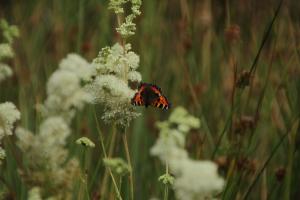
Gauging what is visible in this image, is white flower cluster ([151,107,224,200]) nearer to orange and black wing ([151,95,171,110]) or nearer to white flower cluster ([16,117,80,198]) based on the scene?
white flower cluster ([16,117,80,198])

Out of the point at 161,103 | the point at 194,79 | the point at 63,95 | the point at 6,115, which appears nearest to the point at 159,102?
the point at 161,103

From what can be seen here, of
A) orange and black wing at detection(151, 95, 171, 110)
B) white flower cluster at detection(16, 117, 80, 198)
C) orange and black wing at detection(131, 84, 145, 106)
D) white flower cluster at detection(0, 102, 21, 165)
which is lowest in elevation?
white flower cluster at detection(16, 117, 80, 198)

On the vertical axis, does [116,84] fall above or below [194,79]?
below

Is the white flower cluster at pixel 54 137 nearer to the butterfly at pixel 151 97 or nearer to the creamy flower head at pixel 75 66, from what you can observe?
the creamy flower head at pixel 75 66

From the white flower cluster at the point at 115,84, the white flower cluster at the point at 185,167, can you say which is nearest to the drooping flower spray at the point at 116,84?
the white flower cluster at the point at 115,84

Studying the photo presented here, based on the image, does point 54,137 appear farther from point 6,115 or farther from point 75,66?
point 6,115

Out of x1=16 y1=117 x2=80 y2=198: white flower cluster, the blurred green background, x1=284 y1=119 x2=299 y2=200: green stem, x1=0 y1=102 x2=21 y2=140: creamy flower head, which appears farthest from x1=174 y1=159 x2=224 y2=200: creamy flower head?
x1=284 y1=119 x2=299 y2=200: green stem
